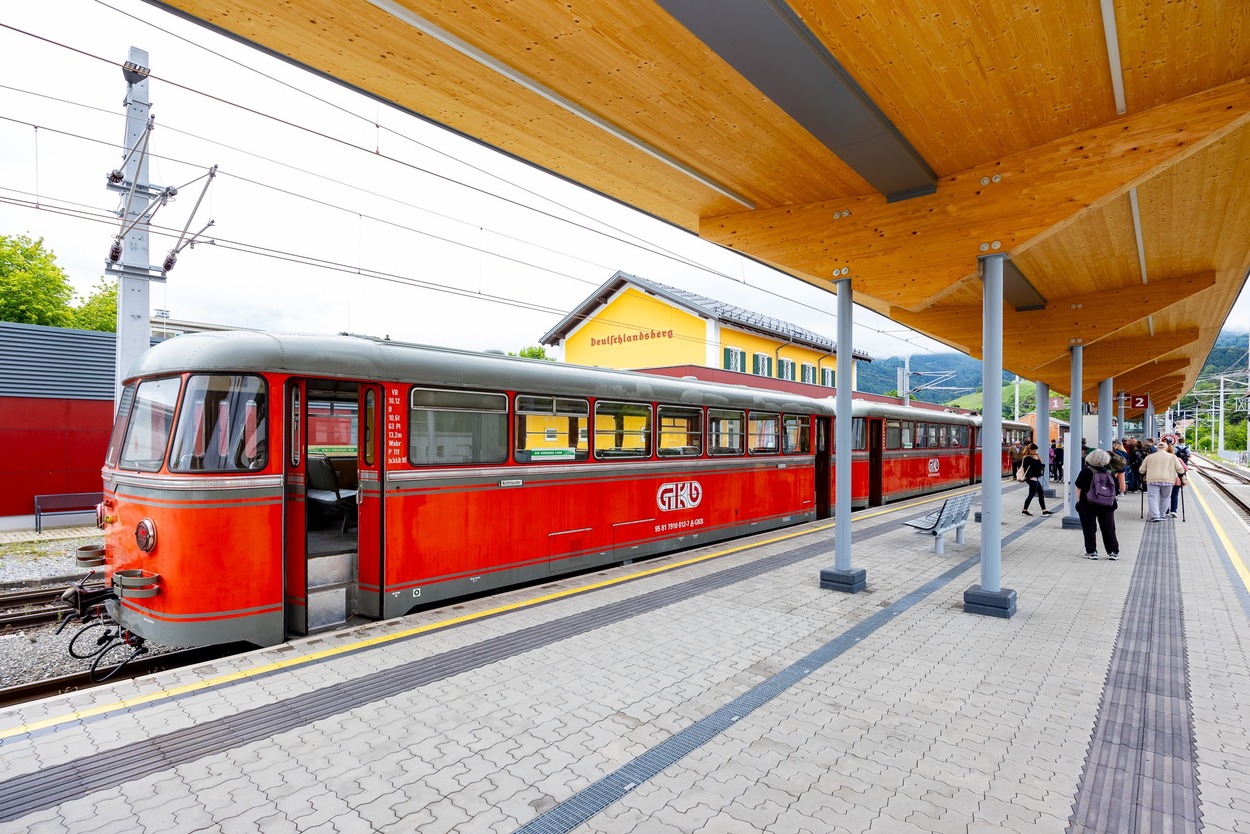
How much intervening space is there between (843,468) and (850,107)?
3.90m

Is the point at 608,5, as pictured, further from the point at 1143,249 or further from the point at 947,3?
the point at 1143,249

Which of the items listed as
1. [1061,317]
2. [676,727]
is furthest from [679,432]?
[1061,317]

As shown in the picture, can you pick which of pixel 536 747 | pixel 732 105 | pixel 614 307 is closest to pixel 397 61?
pixel 732 105

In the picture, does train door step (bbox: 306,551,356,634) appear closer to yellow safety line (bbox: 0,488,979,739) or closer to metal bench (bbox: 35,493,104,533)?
yellow safety line (bbox: 0,488,979,739)

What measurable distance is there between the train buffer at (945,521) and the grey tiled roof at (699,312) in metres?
14.6

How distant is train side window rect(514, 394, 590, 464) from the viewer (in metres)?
6.83

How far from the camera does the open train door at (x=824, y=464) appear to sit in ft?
42.1

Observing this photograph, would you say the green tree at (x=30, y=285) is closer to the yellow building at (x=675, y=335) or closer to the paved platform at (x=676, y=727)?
the yellow building at (x=675, y=335)

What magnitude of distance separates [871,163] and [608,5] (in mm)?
3084

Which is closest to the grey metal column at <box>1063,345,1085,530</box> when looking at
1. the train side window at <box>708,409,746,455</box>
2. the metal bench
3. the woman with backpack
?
the woman with backpack

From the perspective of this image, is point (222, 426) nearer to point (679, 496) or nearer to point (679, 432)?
point (679, 432)

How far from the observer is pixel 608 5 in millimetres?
3979

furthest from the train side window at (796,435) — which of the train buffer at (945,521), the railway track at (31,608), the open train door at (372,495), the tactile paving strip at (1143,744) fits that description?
the railway track at (31,608)

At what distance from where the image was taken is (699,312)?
79.4 ft
